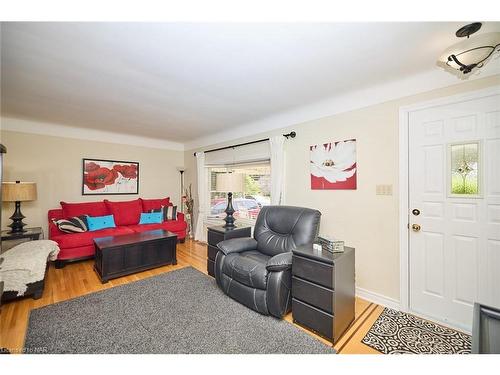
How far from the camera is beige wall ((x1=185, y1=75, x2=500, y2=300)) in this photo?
2.25 m

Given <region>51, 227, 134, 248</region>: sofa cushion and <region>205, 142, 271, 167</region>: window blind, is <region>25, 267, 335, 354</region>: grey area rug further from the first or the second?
<region>205, 142, 271, 167</region>: window blind

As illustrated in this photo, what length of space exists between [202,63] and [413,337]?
9.58 ft

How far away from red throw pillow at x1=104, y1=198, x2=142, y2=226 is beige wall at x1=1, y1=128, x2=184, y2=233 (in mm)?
416

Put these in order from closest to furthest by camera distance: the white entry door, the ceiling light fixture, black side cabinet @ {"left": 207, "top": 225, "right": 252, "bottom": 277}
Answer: the ceiling light fixture, the white entry door, black side cabinet @ {"left": 207, "top": 225, "right": 252, "bottom": 277}

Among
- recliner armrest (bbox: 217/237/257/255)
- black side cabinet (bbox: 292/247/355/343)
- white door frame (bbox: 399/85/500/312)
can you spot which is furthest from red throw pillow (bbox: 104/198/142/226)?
white door frame (bbox: 399/85/500/312)

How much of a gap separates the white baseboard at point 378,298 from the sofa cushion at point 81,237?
365 centimetres

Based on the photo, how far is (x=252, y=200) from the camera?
13.3 ft

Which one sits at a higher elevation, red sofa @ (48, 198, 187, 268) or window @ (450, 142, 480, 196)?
window @ (450, 142, 480, 196)

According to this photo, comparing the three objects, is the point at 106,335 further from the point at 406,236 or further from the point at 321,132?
the point at 321,132

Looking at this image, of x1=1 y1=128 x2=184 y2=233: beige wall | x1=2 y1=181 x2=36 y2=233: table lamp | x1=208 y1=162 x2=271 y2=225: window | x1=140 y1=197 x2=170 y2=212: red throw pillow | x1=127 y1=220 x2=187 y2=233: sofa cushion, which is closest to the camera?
x1=2 y1=181 x2=36 y2=233: table lamp

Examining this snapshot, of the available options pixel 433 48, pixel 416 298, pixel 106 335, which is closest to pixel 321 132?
pixel 433 48

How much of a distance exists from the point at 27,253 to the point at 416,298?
413cm

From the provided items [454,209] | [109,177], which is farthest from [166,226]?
[454,209]

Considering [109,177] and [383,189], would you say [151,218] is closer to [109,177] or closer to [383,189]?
[109,177]
